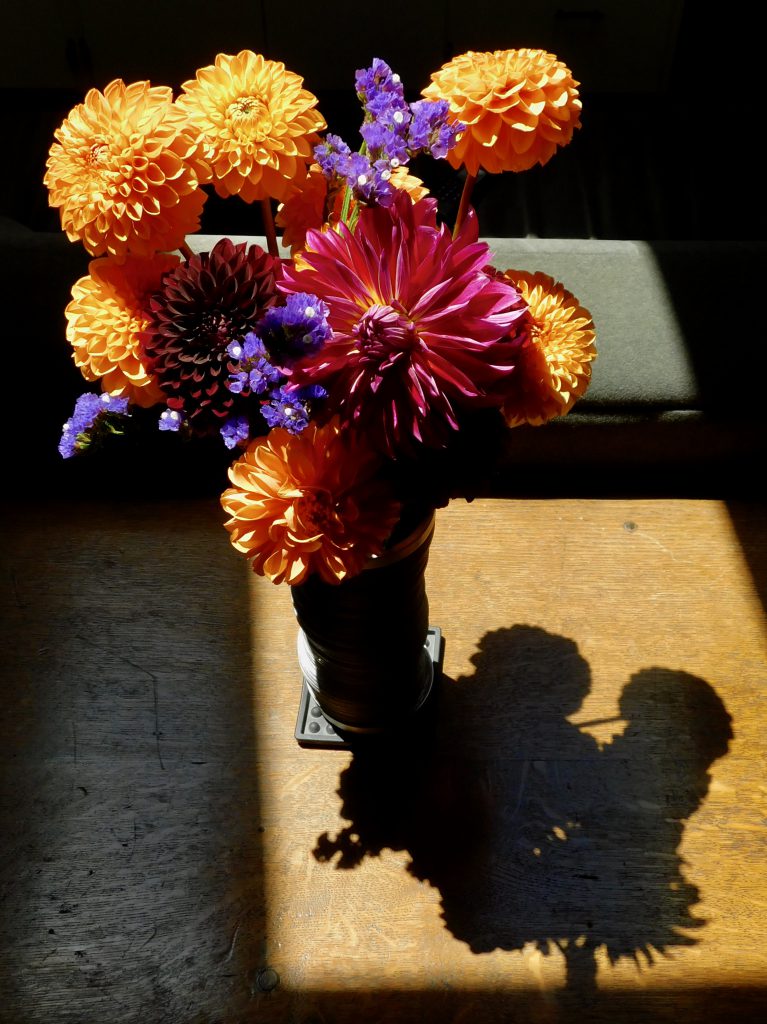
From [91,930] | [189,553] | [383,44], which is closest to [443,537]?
[189,553]

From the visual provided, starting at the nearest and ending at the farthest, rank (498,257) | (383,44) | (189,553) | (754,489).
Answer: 1. (189,553)
2. (754,489)
3. (498,257)
4. (383,44)

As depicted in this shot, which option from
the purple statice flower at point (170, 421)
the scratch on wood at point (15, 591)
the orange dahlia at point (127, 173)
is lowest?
the scratch on wood at point (15, 591)

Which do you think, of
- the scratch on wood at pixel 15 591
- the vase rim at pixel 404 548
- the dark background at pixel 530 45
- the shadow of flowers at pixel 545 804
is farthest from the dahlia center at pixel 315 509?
the dark background at pixel 530 45

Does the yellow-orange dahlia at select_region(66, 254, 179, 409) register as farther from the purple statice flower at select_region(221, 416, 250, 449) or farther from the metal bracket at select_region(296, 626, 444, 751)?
the metal bracket at select_region(296, 626, 444, 751)

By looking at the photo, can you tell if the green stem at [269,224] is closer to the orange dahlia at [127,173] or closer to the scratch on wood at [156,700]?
the orange dahlia at [127,173]

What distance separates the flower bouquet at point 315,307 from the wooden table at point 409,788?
429mm

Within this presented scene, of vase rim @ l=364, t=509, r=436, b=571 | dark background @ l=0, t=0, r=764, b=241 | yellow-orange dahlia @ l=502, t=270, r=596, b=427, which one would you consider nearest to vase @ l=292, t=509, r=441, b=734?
vase rim @ l=364, t=509, r=436, b=571

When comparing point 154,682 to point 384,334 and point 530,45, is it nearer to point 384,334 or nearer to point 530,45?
point 384,334

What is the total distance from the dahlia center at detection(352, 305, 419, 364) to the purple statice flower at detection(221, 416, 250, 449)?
0.09 m

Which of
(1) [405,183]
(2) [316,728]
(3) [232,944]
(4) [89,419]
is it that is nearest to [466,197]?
(1) [405,183]

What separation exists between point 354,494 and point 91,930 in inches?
20.9

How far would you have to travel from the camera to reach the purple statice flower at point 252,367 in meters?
0.52

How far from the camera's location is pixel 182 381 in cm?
54

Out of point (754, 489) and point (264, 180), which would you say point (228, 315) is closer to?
point (264, 180)
